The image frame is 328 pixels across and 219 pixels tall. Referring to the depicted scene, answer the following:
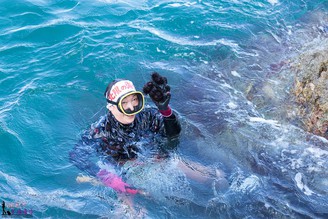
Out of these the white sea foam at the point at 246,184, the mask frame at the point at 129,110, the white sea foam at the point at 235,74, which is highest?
the mask frame at the point at 129,110

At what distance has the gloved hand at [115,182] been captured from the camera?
5755 mm

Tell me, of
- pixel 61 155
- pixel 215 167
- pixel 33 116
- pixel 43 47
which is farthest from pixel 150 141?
pixel 43 47

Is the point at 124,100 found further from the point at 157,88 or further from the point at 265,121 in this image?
the point at 265,121

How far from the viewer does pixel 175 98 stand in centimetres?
759

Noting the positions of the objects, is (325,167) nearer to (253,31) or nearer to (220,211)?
(220,211)

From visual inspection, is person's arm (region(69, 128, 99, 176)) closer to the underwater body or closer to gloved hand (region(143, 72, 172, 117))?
the underwater body

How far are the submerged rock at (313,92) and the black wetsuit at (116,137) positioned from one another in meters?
2.18

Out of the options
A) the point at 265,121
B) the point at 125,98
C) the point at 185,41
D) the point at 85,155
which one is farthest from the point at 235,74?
the point at 85,155

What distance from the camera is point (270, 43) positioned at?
909 centimetres

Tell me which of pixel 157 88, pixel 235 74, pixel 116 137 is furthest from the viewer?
pixel 235 74

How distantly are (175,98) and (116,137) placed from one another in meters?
1.95

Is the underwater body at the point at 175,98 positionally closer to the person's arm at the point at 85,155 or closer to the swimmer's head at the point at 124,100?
the person's arm at the point at 85,155

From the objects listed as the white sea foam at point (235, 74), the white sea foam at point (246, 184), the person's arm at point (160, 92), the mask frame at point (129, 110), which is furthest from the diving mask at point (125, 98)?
the white sea foam at point (235, 74)

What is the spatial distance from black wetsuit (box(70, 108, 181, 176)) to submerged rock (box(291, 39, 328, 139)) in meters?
2.18
